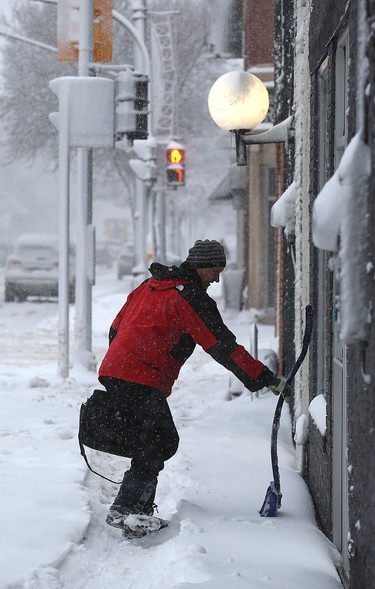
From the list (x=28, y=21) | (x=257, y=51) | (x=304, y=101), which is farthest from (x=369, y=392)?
(x=28, y=21)

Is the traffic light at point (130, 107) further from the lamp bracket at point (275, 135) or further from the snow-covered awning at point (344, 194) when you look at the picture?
the snow-covered awning at point (344, 194)

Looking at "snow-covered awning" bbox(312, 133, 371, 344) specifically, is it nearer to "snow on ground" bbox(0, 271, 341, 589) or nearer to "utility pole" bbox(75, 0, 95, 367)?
"snow on ground" bbox(0, 271, 341, 589)

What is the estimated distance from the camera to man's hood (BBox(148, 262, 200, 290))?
17.3 ft

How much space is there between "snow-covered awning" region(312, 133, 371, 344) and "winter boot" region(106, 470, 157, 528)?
229 cm

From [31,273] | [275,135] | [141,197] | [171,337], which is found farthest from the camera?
[31,273]

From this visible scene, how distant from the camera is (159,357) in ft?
17.3

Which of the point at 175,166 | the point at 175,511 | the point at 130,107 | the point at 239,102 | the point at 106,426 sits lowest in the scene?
the point at 175,511

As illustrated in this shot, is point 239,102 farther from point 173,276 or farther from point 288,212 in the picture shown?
point 173,276

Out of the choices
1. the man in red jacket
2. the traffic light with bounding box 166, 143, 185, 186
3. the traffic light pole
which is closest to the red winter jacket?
the man in red jacket

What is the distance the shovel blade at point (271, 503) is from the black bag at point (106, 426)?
73 centimetres

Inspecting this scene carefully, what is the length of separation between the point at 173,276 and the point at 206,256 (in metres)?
0.19

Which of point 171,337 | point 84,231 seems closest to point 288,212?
point 171,337

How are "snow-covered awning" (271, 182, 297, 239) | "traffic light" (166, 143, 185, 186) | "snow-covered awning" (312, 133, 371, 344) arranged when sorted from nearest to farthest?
1. "snow-covered awning" (312, 133, 371, 344)
2. "snow-covered awning" (271, 182, 297, 239)
3. "traffic light" (166, 143, 185, 186)

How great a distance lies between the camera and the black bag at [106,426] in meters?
5.31
